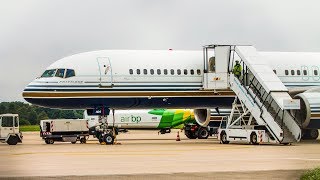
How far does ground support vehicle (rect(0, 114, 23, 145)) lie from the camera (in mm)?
50969

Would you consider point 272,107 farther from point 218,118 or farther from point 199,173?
point 199,173

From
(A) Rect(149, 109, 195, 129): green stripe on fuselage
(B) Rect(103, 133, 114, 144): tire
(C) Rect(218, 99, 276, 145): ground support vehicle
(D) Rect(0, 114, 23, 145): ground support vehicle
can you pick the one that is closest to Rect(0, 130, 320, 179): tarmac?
(C) Rect(218, 99, 276, 145): ground support vehicle

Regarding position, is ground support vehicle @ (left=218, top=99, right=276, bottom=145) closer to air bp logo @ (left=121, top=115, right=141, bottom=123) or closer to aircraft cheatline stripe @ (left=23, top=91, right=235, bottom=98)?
aircraft cheatline stripe @ (left=23, top=91, right=235, bottom=98)

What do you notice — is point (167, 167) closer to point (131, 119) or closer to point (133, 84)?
point (133, 84)

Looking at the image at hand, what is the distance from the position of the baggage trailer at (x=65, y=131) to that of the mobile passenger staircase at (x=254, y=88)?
11.6 meters

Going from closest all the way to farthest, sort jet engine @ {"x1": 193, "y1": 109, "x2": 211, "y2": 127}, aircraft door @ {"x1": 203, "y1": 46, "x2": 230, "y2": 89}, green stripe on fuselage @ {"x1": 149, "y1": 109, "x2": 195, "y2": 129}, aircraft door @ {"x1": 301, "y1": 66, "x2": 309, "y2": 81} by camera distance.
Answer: aircraft door @ {"x1": 203, "y1": 46, "x2": 230, "y2": 89}
aircraft door @ {"x1": 301, "y1": 66, "x2": 309, "y2": 81}
jet engine @ {"x1": 193, "y1": 109, "x2": 211, "y2": 127}
green stripe on fuselage @ {"x1": 149, "y1": 109, "x2": 195, "y2": 129}

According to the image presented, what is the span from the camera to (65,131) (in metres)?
54.1

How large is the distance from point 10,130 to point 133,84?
12129 millimetres

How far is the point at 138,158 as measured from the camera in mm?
30438

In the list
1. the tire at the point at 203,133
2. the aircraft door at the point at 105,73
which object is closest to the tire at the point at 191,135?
the tire at the point at 203,133

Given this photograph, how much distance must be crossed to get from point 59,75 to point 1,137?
1043 centimetres

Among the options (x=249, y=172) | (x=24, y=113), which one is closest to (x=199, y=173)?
(x=249, y=172)

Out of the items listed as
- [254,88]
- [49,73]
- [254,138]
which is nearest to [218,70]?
[254,88]

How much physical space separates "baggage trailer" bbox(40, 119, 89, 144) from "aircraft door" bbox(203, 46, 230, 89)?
11033 millimetres
